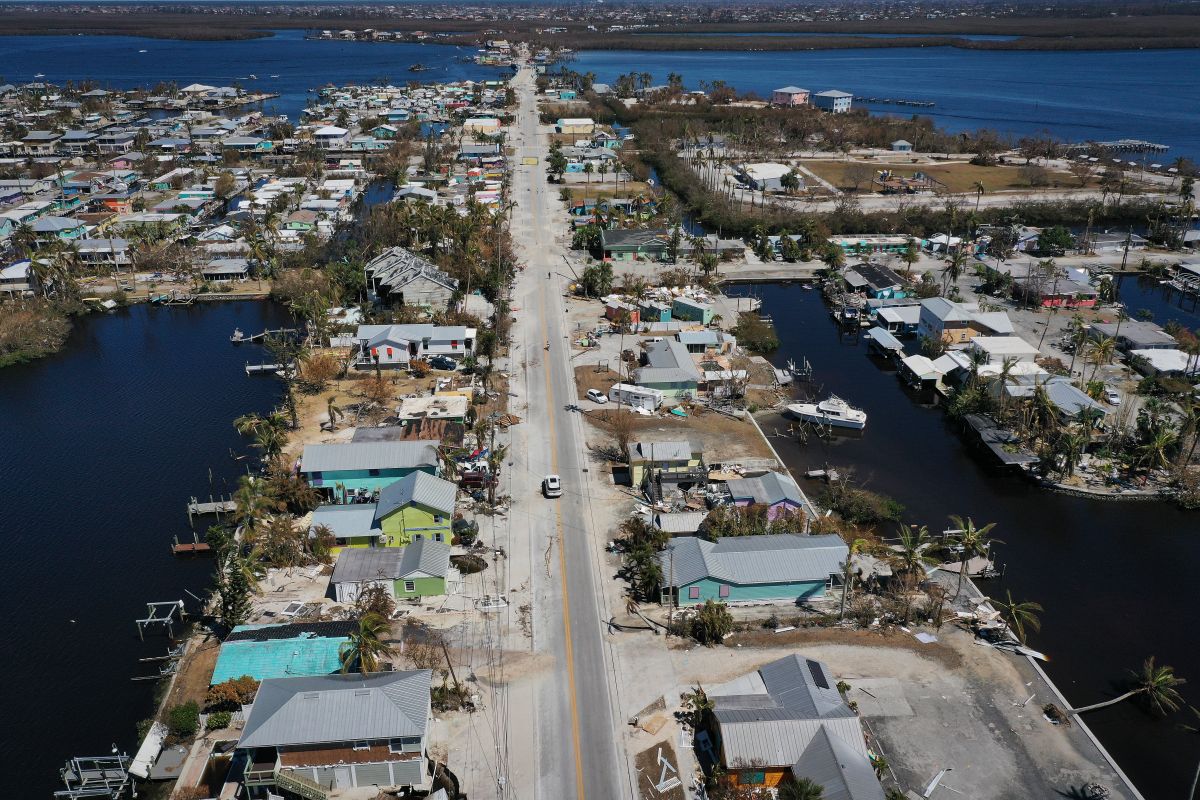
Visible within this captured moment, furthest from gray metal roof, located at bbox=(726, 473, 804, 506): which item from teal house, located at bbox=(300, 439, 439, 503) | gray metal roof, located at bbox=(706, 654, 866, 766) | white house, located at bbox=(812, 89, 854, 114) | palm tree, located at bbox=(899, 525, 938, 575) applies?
white house, located at bbox=(812, 89, 854, 114)

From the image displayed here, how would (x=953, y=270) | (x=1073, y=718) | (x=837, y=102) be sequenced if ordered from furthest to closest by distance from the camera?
1. (x=837, y=102)
2. (x=953, y=270)
3. (x=1073, y=718)

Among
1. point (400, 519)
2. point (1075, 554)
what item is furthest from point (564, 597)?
point (1075, 554)

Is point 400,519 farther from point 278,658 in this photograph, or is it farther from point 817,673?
point 817,673

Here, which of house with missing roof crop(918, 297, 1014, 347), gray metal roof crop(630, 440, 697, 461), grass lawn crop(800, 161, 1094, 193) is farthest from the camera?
grass lawn crop(800, 161, 1094, 193)

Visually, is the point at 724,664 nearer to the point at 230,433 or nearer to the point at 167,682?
the point at 167,682

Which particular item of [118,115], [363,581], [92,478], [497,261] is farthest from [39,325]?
[118,115]

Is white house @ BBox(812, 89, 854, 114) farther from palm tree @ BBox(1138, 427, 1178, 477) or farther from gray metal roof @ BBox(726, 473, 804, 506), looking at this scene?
gray metal roof @ BBox(726, 473, 804, 506)
